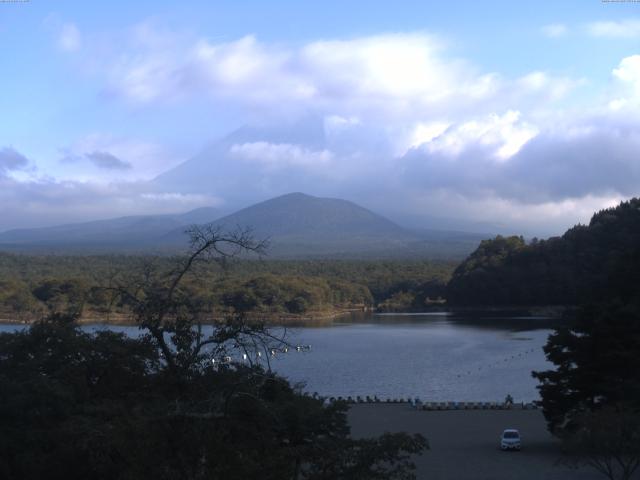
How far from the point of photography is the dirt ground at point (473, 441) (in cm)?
1000

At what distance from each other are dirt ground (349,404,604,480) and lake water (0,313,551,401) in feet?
8.24

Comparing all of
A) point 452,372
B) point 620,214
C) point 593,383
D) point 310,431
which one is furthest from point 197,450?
point 620,214

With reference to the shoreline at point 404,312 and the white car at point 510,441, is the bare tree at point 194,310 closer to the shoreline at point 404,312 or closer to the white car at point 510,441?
the white car at point 510,441

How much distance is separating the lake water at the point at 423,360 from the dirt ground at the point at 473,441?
8.24 ft

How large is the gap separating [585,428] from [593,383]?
12.2 feet

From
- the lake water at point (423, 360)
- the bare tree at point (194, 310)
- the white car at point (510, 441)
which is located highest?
the bare tree at point (194, 310)

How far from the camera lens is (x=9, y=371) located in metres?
7.68

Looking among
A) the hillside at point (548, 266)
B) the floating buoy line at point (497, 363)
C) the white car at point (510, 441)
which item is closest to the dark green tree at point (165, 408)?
the white car at point (510, 441)

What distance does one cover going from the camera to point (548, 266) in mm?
44594

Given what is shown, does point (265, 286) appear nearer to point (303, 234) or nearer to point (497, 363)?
point (497, 363)

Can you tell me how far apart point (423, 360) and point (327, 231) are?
109641mm

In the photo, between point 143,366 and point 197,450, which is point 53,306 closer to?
point 143,366

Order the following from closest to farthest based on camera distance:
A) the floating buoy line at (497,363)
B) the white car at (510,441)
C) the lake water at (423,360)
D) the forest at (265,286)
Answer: the white car at (510,441)
the lake water at (423,360)
the floating buoy line at (497,363)
the forest at (265,286)

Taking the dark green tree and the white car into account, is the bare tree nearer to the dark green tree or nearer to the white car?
the dark green tree
